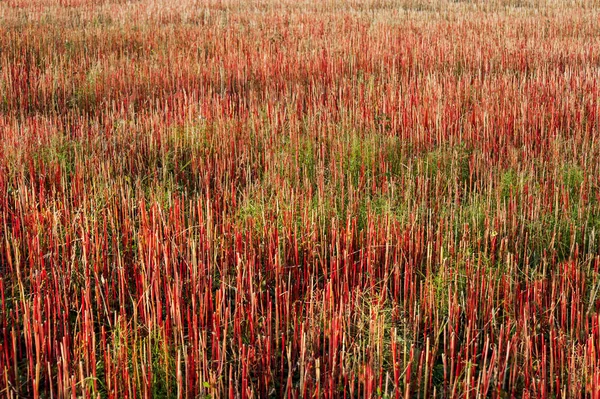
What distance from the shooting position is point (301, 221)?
12.6 ft

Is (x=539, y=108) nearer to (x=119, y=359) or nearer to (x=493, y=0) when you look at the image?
(x=119, y=359)

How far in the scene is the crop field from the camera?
2.53 metres

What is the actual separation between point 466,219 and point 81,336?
2134mm

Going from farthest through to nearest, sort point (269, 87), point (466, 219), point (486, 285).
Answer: point (269, 87), point (466, 219), point (486, 285)

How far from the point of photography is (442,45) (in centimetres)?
932

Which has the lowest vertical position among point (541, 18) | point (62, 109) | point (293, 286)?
point (293, 286)

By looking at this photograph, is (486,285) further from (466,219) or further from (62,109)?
(62,109)

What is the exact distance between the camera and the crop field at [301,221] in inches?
99.4

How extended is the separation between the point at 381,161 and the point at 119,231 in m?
1.82

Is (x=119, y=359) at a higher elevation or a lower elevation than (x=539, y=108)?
lower

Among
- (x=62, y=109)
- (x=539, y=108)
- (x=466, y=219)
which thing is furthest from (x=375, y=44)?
(x=466, y=219)

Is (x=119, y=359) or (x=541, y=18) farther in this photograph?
(x=541, y=18)

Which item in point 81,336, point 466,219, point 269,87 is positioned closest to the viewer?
point 81,336

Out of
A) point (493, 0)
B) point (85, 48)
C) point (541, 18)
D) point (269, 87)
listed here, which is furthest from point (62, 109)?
point (493, 0)
